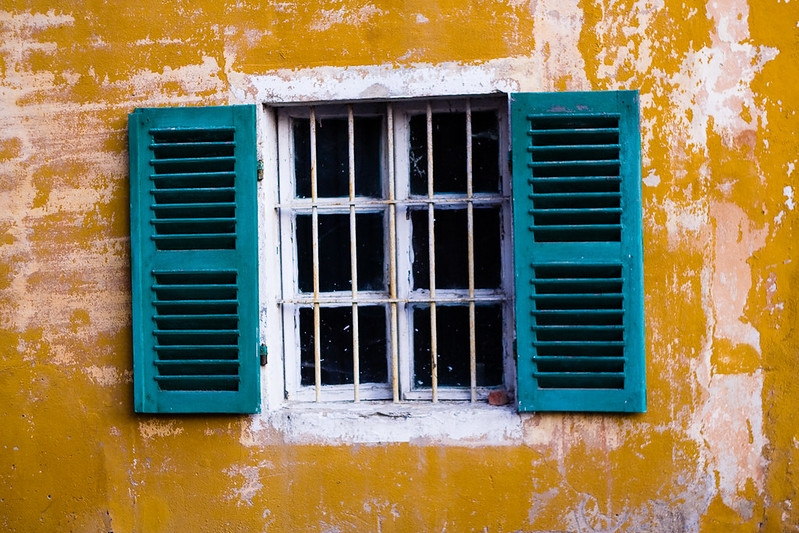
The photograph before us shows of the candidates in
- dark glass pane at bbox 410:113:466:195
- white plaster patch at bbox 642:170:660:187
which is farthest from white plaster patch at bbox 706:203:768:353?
dark glass pane at bbox 410:113:466:195

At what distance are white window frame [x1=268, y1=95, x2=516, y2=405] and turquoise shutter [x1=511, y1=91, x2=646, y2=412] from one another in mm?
165

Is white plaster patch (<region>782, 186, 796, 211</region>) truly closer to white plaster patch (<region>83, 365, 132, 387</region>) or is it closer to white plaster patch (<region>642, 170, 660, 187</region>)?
white plaster patch (<region>642, 170, 660, 187</region>)

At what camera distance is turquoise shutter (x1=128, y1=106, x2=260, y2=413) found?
9.48 ft

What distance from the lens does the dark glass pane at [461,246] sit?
3021 mm

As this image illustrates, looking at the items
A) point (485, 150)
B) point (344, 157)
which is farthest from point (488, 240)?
point (344, 157)

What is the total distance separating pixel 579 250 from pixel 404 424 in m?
1.08

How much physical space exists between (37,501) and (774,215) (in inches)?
139

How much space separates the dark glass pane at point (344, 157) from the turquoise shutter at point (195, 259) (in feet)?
1.08

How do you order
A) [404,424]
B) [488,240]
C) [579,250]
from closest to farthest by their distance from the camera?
1. [579,250]
2. [404,424]
3. [488,240]

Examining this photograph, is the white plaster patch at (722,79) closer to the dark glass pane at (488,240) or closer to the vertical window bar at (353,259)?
the dark glass pane at (488,240)

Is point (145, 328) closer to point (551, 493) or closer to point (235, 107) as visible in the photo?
point (235, 107)

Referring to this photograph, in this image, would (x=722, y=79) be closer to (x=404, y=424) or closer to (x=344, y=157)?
(x=344, y=157)

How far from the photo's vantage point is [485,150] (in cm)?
301

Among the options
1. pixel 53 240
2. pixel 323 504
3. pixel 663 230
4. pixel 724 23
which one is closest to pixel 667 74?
pixel 724 23
